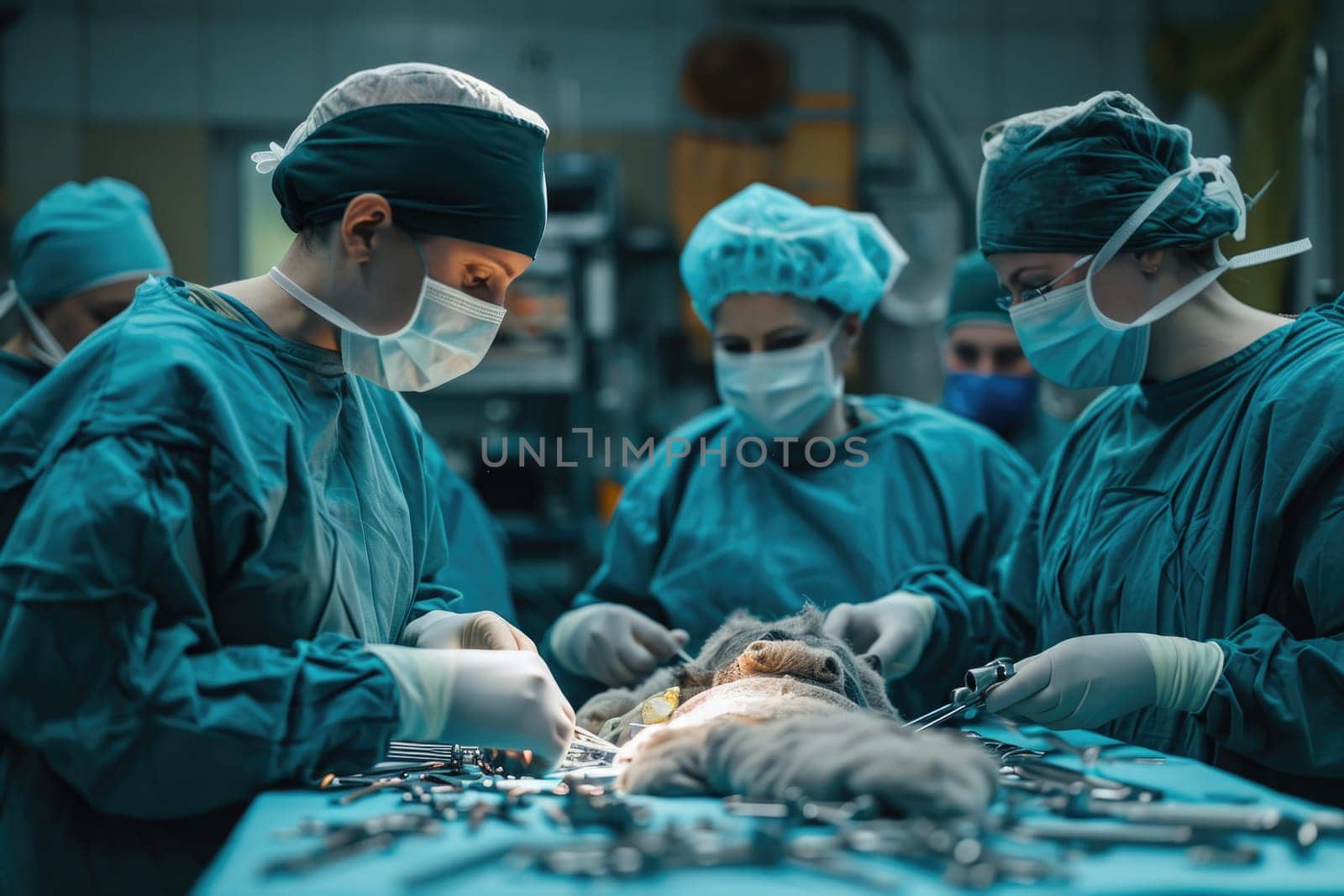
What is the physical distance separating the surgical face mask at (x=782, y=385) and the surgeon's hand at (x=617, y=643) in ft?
1.77

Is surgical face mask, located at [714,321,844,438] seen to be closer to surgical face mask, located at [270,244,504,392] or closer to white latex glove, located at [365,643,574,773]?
surgical face mask, located at [270,244,504,392]

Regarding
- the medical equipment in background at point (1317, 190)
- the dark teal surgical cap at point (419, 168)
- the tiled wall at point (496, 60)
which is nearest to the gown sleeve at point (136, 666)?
the dark teal surgical cap at point (419, 168)

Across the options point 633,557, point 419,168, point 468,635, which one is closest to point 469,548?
point 633,557

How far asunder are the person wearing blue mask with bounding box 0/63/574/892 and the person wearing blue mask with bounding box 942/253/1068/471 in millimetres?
1829

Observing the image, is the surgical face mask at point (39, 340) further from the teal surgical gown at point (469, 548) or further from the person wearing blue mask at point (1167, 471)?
the person wearing blue mask at point (1167, 471)

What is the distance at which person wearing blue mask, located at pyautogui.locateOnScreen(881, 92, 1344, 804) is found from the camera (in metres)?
1.68

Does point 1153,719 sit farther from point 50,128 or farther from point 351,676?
point 50,128

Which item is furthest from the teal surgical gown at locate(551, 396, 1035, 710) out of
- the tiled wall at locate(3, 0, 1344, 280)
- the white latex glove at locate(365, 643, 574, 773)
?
the tiled wall at locate(3, 0, 1344, 280)

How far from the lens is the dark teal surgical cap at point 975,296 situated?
3.29 metres

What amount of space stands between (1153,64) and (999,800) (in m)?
5.63

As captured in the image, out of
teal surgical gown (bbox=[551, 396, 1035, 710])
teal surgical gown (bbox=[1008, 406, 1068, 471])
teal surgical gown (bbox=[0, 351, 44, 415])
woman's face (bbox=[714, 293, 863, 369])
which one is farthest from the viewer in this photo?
teal surgical gown (bbox=[1008, 406, 1068, 471])

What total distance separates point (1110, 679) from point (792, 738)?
602mm

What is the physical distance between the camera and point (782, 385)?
2.61m

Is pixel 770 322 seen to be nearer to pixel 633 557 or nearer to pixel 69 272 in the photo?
pixel 633 557
